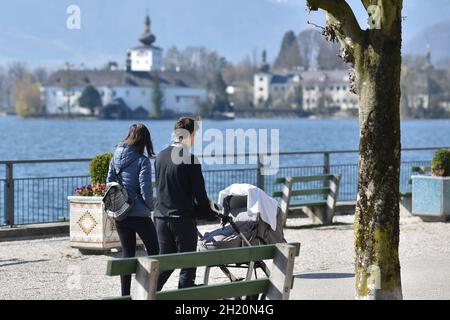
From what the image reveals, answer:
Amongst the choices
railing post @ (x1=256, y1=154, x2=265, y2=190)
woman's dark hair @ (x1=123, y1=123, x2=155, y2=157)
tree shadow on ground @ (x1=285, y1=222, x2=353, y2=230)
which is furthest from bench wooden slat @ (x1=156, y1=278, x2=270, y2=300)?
railing post @ (x1=256, y1=154, x2=265, y2=190)

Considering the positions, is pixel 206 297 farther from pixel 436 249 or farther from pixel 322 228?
pixel 322 228

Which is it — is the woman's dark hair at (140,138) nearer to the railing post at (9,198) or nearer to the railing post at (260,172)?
the railing post at (9,198)

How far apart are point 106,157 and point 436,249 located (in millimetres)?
4892

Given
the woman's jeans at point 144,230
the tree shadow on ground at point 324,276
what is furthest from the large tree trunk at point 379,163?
the tree shadow on ground at point 324,276

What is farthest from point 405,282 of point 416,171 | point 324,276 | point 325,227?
point 416,171

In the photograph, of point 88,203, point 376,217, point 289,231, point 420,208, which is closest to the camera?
point 376,217

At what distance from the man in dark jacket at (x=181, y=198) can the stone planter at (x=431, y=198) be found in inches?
407

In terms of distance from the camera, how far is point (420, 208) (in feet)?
65.0

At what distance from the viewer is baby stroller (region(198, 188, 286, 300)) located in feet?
34.6

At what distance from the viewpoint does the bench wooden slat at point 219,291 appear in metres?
7.59

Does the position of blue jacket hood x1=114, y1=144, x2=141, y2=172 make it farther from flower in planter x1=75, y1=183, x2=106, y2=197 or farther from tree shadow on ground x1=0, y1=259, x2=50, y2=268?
flower in planter x1=75, y1=183, x2=106, y2=197

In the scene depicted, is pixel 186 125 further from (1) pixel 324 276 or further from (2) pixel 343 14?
(1) pixel 324 276
